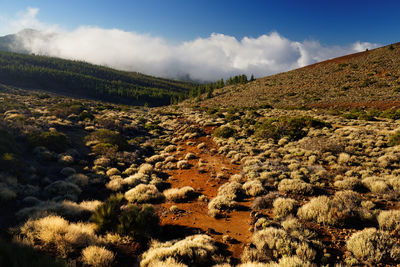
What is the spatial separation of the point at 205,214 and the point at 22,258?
19.3ft

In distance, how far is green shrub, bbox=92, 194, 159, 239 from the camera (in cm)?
617

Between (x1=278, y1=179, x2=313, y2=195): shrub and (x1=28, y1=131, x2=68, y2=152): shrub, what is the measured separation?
59.1 feet

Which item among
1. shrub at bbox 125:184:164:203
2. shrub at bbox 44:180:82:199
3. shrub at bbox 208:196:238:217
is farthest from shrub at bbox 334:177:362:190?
shrub at bbox 44:180:82:199

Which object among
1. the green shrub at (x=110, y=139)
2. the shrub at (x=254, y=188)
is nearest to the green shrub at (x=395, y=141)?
the shrub at (x=254, y=188)

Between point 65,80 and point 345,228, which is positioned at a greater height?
point 65,80

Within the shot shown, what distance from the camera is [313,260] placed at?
4746 mm

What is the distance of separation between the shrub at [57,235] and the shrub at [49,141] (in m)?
12.8

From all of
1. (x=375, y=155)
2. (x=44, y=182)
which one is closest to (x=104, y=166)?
(x=44, y=182)

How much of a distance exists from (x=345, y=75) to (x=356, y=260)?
234 feet

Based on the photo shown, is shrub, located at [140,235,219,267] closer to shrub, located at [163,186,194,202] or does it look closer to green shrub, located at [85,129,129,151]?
shrub, located at [163,186,194,202]

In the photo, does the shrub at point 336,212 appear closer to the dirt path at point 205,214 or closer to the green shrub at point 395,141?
the dirt path at point 205,214

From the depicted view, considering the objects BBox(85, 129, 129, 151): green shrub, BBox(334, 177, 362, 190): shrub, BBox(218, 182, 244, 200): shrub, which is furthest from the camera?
BBox(85, 129, 129, 151): green shrub

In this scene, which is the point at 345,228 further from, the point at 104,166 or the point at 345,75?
the point at 345,75

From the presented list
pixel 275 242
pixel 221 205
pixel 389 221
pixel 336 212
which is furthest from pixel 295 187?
pixel 275 242
